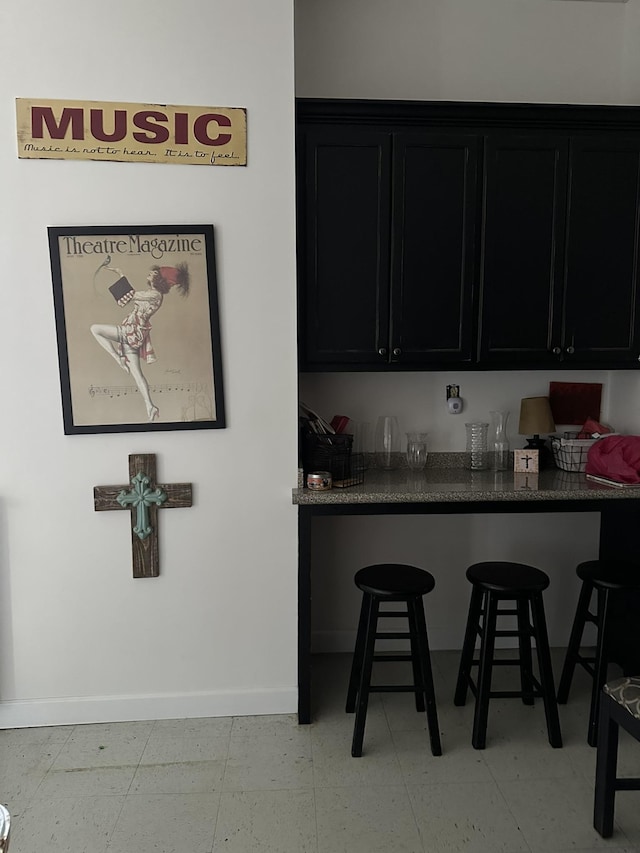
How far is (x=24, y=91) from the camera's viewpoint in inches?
105

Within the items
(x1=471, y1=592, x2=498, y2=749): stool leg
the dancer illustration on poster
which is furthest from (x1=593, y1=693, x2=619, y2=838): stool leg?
the dancer illustration on poster

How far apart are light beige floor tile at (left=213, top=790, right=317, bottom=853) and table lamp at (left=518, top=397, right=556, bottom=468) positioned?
1.82 m

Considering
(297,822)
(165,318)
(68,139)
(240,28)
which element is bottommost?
(297,822)

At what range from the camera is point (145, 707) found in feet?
9.71

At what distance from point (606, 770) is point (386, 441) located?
1621 millimetres

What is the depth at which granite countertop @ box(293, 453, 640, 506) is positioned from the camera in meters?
2.82

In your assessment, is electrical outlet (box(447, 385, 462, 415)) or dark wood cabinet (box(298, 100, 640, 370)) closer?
dark wood cabinet (box(298, 100, 640, 370))

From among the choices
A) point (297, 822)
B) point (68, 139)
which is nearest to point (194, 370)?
point (68, 139)

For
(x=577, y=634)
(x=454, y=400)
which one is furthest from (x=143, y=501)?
(x=577, y=634)

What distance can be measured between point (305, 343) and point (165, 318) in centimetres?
60

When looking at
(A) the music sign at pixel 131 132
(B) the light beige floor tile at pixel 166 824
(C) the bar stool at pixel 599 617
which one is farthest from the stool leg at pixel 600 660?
(A) the music sign at pixel 131 132

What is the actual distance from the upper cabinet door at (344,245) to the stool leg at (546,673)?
1.19m

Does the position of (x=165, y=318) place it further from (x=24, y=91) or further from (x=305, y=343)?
(x=24, y=91)
